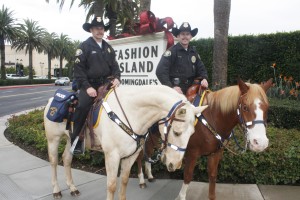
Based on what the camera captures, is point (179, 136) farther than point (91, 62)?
No

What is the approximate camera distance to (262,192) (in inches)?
185

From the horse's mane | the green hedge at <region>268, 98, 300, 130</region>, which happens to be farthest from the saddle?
the green hedge at <region>268, 98, 300, 130</region>

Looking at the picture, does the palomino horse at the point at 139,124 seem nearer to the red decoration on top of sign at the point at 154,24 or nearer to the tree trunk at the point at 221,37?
the red decoration on top of sign at the point at 154,24

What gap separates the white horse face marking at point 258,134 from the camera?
3129 mm

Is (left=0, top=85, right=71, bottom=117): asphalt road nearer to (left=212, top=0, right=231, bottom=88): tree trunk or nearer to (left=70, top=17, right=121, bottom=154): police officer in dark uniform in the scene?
(left=212, top=0, right=231, bottom=88): tree trunk

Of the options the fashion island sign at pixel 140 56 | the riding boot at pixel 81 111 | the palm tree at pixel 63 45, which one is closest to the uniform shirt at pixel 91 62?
the riding boot at pixel 81 111

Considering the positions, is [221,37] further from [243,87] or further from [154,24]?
[243,87]

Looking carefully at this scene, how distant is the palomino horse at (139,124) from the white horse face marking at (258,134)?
2.19 ft

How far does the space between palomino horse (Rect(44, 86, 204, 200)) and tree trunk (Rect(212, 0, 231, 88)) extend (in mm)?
4958

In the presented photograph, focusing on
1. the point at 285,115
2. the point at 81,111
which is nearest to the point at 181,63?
the point at 81,111

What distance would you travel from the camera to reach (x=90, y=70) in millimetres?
4059

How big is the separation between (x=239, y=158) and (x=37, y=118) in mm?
6879

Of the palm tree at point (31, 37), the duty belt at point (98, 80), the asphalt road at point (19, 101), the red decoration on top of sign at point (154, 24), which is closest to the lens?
the duty belt at point (98, 80)

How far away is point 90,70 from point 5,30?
44.0 metres
